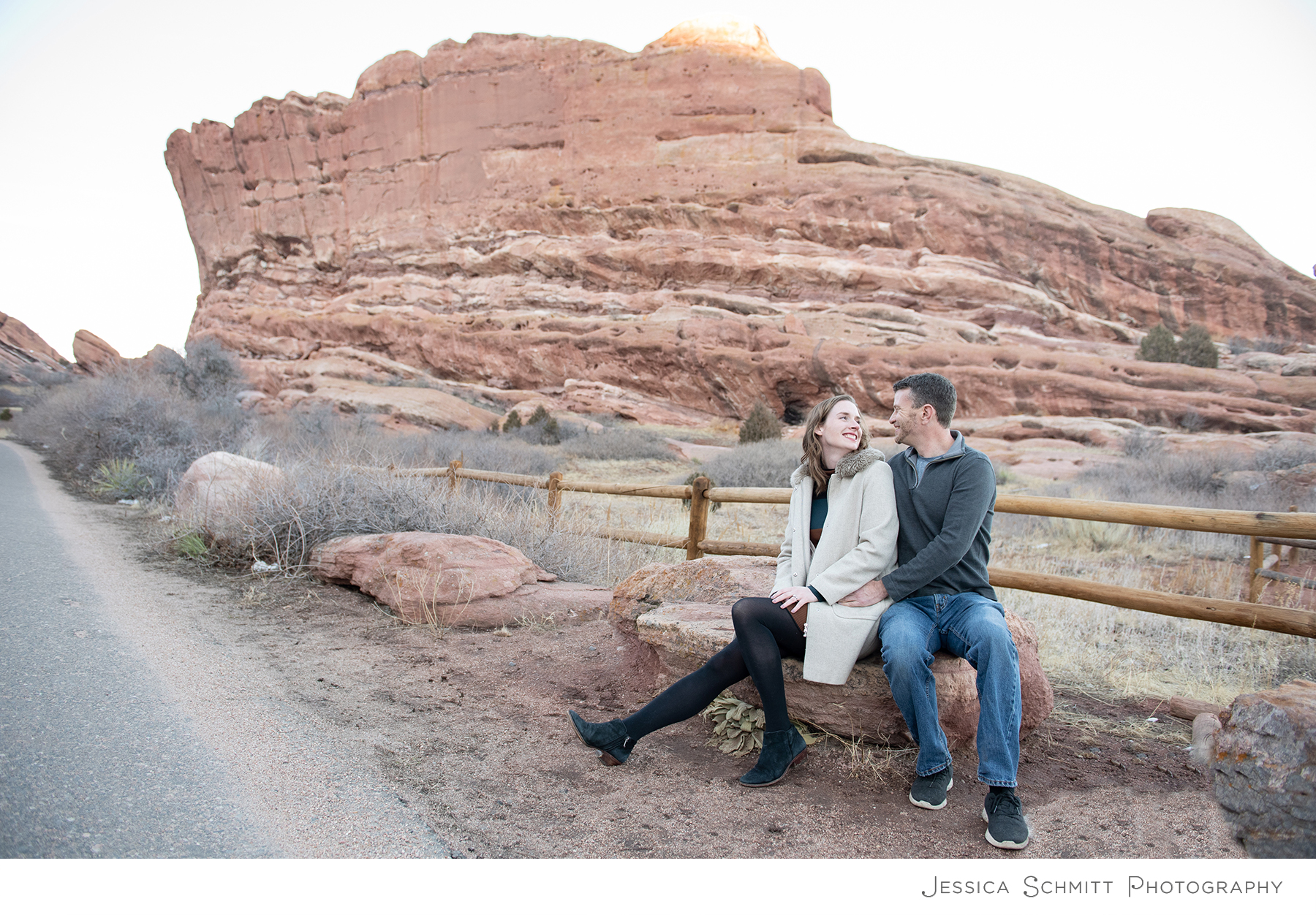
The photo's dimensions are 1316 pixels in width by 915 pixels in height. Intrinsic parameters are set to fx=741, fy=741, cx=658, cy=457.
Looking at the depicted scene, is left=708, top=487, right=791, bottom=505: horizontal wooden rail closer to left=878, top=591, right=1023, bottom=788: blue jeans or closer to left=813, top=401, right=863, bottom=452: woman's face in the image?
left=813, top=401, right=863, bottom=452: woman's face

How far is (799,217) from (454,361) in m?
17.1

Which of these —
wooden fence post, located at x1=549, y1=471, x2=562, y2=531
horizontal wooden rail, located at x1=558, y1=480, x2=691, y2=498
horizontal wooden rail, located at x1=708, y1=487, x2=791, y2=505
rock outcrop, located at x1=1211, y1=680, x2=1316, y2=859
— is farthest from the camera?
wooden fence post, located at x1=549, y1=471, x2=562, y2=531

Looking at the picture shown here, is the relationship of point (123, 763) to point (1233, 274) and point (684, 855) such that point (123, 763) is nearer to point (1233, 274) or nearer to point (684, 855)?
point (684, 855)

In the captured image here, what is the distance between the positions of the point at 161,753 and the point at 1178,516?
16.0 ft

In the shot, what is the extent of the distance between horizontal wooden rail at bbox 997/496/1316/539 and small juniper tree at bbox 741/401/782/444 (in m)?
17.9

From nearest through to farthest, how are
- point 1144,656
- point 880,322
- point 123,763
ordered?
1. point 123,763
2. point 1144,656
3. point 880,322

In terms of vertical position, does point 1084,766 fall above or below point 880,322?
below

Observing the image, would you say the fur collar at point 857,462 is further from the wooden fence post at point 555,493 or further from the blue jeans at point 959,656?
the wooden fence post at point 555,493

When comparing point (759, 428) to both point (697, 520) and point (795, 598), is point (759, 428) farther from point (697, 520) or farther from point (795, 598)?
point (795, 598)

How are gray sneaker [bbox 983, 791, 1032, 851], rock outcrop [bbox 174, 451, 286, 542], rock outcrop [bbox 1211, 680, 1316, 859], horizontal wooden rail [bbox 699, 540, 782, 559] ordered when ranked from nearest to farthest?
rock outcrop [bbox 1211, 680, 1316, 859] < gray sneaker [bbox 983, 791, 1032, 851] < horizontal wooden rail [bbox 699, 540, 782, 559] < rock outcrop [bbox 174, 451, 286, 542]

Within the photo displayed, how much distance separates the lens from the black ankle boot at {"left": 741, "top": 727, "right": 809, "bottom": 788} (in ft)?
9.50

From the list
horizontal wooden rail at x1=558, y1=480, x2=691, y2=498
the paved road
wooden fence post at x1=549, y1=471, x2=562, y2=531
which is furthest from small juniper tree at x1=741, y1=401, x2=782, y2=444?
the paved road

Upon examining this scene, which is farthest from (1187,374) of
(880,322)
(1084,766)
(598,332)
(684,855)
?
(684,855)

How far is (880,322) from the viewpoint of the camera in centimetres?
2961
